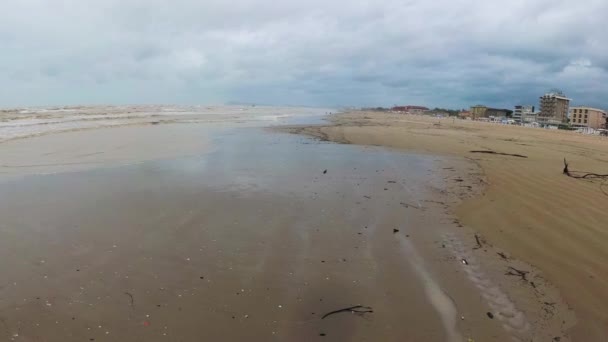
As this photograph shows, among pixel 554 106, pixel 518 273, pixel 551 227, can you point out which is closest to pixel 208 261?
pixel 518 273

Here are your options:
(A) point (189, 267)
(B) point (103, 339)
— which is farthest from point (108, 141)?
(B) point (103, 339)

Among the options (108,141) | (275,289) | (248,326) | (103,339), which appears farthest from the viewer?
(108,141)

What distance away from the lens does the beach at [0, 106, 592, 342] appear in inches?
151

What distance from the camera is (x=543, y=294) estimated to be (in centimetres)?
452

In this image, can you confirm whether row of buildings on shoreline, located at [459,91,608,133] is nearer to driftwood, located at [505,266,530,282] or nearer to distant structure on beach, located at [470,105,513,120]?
distant structure on beach, located at [470,105,513,120]

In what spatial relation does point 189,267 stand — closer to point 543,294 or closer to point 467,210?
point 543,294

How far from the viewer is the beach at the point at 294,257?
3.83 meters

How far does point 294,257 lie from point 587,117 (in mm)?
136894

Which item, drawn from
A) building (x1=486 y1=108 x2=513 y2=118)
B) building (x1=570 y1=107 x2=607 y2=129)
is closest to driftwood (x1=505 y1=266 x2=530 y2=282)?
building (x1=570 y1=107 x2=607 y2=129)

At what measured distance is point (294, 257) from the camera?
211 inches

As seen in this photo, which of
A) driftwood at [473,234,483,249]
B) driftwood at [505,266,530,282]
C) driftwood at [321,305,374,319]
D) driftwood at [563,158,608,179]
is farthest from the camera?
driftwood at [563,158,608,179]

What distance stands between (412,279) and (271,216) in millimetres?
2994

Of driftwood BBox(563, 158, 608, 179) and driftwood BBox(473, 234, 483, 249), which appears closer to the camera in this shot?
driftwood BBox(473, 234, 483, 249)

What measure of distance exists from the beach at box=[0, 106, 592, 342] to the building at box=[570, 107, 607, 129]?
411 feet
